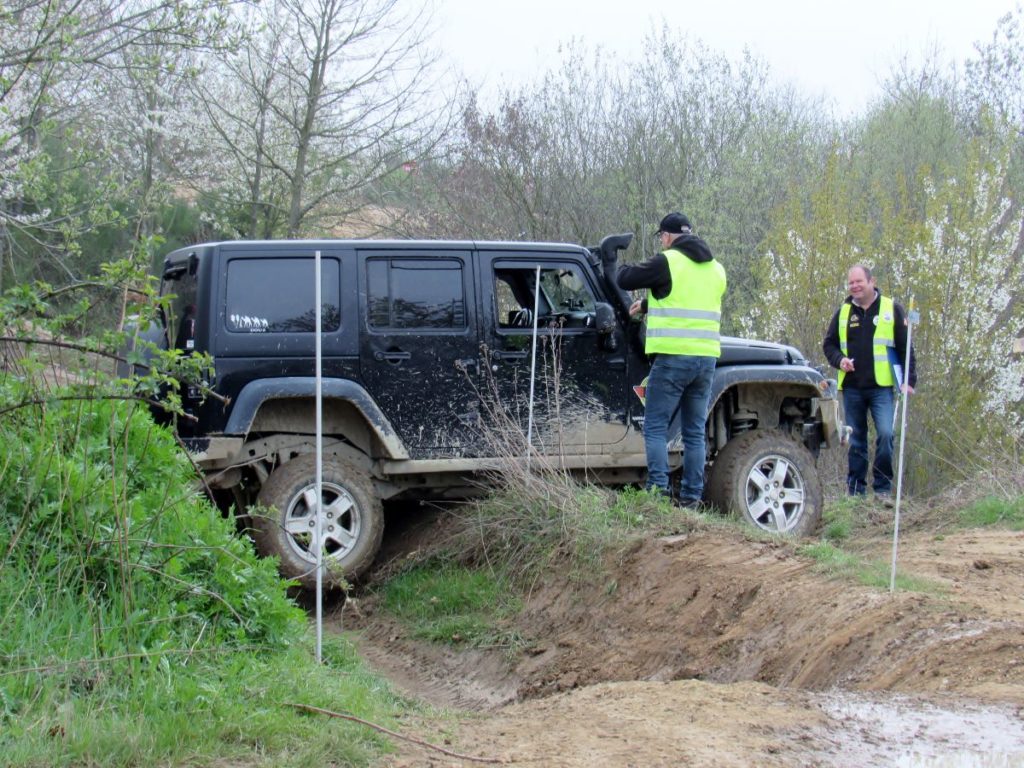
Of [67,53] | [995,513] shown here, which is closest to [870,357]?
[995,513]

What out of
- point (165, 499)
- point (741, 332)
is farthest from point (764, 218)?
point (165, 499)

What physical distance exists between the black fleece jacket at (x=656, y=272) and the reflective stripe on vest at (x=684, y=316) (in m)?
0.04

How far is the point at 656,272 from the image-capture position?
810 cm

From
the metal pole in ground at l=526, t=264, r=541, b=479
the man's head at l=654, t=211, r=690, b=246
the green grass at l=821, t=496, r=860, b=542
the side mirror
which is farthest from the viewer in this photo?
the green grass at l=821, t=496, r=860, b=542

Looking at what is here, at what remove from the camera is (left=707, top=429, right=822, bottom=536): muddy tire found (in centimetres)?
866

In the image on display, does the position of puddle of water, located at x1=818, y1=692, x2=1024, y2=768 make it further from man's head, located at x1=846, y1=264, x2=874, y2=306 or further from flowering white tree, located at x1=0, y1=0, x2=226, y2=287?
man's head, located at x1=846, y1=264, x2=874, y2=306

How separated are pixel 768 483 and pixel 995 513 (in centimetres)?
202

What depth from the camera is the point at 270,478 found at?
7.77m

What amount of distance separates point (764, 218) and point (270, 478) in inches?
535

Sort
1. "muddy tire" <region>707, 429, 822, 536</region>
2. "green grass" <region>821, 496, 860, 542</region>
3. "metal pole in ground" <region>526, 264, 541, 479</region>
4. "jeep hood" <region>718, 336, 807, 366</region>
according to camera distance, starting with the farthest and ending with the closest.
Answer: "green grass" <region>821, 496, 860, 542</region>, "jeep hood" <region>718, 336, 807, 366</region>, "muddy tire" <region>707, 429, 822, 536</region>, "metal pole in ground" <region>526, 264, 541, 479</region>

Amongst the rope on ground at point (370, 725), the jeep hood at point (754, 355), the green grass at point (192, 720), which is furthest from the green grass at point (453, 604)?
the rope on ground at point (370, 725)

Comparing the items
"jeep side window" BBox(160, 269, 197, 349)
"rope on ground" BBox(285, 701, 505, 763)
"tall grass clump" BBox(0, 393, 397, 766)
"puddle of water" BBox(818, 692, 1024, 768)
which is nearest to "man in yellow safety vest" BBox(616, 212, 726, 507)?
"jeep side window" BBox(160, 269, 197, 349)

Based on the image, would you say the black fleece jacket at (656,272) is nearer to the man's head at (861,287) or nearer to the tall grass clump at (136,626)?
the man's head at (861,287)

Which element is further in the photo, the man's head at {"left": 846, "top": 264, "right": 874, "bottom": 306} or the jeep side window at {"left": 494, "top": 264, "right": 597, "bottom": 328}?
the man's head at {"left": 846, "top": 264, "right": 874, "bottom": 306}
